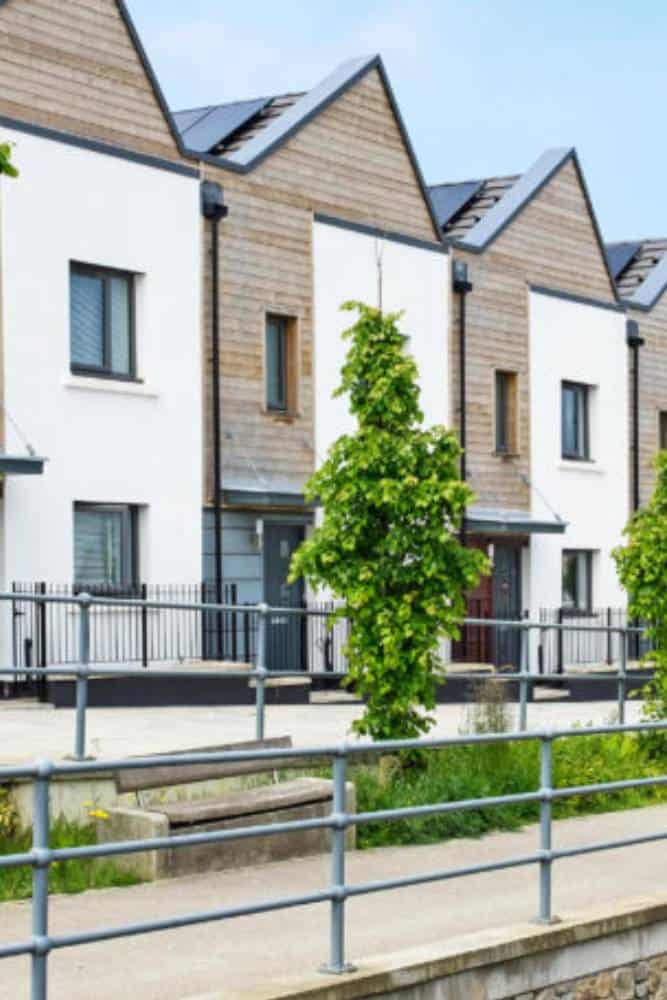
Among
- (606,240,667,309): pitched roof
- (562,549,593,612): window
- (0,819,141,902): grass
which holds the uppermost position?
(606,240,667,309): pitched roof

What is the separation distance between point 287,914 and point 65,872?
1.50 m

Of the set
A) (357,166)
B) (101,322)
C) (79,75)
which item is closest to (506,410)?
(357,166)

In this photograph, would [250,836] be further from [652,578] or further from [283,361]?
[283,361]

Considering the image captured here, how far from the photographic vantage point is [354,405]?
1712cm

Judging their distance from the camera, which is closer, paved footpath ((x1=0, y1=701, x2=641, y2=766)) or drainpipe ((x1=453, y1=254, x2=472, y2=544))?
paved footpath ((x1=0, y1=701, x2=641, y2=766))

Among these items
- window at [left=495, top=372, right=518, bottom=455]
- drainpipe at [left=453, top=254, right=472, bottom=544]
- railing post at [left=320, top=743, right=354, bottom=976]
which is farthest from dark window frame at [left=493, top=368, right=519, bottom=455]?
railing post at [left=320, top=743, right=354, bottom=976]

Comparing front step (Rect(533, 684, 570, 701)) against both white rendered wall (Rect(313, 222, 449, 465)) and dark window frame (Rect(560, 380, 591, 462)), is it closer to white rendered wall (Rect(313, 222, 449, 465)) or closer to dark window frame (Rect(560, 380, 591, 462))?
white rendered wall (Rect(313, 222, 449, 465))

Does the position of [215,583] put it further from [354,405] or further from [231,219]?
[354,405]

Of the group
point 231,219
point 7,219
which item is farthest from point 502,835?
point 231,219

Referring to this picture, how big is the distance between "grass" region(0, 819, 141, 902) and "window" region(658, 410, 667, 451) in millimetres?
27290

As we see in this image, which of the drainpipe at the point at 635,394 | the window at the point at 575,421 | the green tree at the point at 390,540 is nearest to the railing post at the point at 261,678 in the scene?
the green tree at the point at 390,540

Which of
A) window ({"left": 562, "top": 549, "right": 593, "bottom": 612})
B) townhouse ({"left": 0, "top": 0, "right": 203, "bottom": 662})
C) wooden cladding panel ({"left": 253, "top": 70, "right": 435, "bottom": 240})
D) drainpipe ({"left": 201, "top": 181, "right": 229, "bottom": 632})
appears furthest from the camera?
window ({"left": 562, "top": 549, "right": 593, "bottom": 612})

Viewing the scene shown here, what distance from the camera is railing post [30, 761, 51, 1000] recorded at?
24.4 feet

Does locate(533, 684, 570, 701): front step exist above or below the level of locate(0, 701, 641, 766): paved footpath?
below
